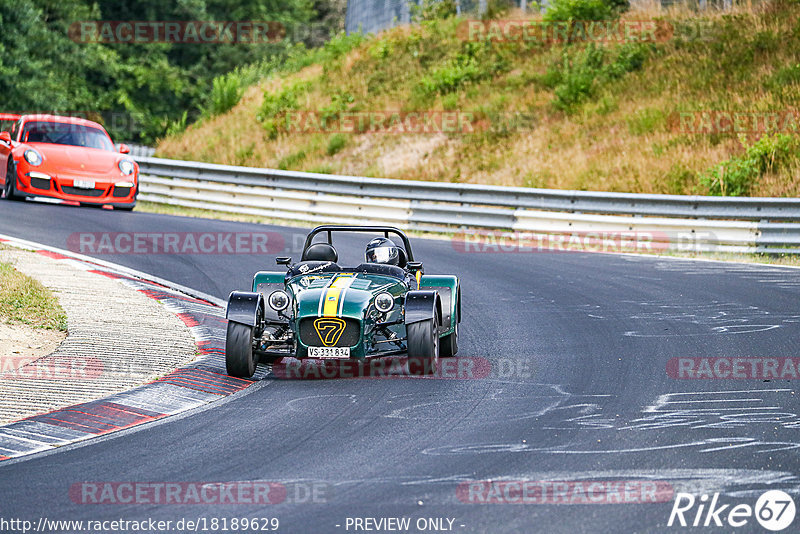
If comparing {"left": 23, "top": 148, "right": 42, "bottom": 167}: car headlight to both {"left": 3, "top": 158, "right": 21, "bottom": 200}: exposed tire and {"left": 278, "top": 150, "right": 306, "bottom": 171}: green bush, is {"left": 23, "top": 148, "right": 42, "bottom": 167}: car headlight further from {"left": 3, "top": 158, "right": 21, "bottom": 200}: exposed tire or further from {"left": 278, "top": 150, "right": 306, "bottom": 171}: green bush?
{"left": 278, "top": 150, "right": 306, "bottom": 171}: green bush

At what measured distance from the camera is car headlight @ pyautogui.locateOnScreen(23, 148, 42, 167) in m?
20.1

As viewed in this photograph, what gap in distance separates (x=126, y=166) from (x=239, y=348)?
12.9 m

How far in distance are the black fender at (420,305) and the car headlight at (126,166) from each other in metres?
12.9

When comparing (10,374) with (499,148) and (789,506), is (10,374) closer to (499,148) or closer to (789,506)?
(789,506)

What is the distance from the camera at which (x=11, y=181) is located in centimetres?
2067

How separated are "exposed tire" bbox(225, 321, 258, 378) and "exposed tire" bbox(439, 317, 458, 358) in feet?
6.29

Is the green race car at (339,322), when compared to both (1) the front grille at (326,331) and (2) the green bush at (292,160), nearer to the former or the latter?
(1) the front grille at (326,331)

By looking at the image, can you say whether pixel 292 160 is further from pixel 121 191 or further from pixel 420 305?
pixel 420 305

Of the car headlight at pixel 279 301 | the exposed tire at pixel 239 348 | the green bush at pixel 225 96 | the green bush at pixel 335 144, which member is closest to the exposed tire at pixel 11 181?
the green bush at pixel 335 144

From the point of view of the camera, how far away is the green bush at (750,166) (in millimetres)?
21109

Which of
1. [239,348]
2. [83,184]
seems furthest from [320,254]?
[83,184]

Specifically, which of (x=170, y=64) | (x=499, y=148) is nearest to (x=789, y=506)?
(x=499, y=148)

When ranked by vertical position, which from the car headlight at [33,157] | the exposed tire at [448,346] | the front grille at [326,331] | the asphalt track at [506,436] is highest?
the car headlight at [33,157]

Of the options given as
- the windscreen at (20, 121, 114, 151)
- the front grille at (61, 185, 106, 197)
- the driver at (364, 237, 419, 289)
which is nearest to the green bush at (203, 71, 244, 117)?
the windscreen at (20, 121, 114, 151)
